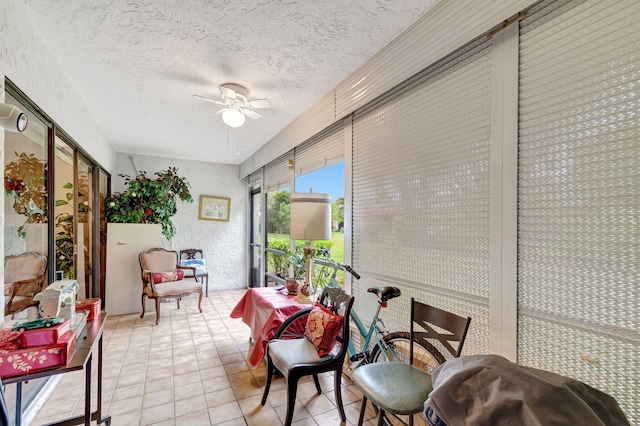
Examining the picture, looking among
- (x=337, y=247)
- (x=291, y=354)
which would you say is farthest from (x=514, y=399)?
(x=337, y=247)

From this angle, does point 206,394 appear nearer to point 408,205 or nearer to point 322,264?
point 322,264

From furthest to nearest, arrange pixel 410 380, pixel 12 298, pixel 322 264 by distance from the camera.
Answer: pixel 322 264 → pixel 12 298 → pixel 410 380

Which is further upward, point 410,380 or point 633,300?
point 633,300

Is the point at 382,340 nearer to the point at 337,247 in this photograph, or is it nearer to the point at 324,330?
the point at 324,330

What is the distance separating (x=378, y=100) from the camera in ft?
7.50

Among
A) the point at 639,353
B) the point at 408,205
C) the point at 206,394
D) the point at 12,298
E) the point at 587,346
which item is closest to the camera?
the point at 639,353

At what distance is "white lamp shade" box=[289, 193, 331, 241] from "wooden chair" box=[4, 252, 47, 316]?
175cm

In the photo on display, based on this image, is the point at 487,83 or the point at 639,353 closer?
the point at 639,353

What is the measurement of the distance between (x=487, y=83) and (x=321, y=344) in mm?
1865

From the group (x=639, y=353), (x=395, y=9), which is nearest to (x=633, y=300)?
(x=639, y=353)

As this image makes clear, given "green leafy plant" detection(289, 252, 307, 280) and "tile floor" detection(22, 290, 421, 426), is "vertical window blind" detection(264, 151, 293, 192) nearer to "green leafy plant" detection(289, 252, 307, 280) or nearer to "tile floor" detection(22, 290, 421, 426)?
"green leafy plant" detection(289, 252, 307, 280)

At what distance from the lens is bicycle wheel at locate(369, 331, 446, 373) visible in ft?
5.42

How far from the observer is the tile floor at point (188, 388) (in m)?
2.01

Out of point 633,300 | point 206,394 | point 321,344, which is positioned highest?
point 633,300
